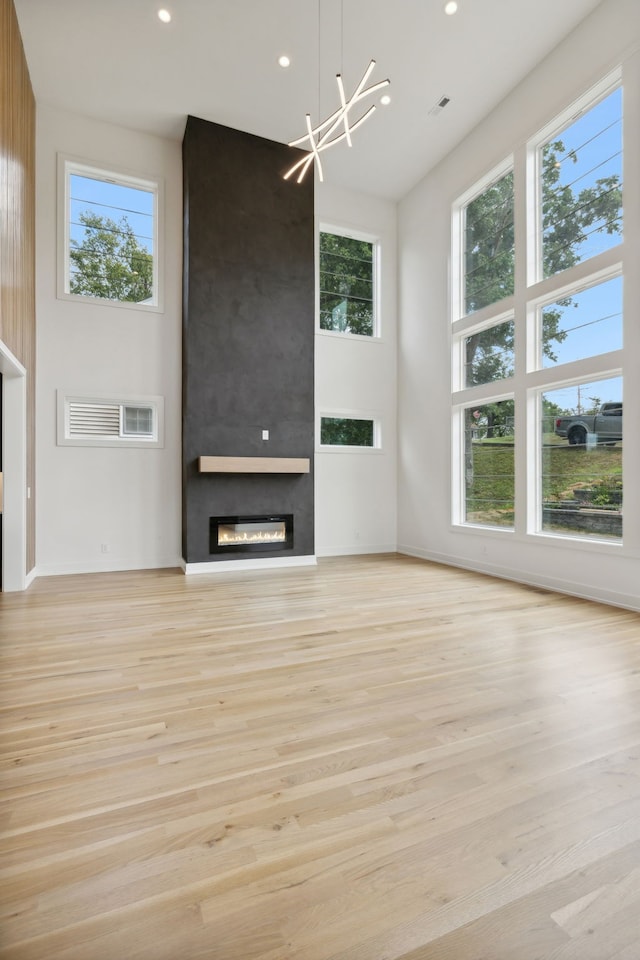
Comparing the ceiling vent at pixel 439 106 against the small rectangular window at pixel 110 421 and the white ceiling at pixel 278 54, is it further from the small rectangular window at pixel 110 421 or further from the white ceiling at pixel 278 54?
the small rectangular window at pixel 110 421

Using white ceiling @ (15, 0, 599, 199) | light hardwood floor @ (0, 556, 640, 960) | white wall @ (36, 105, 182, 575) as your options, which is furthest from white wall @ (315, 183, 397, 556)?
light hardwood floor @ (0, 556, 640, 960)

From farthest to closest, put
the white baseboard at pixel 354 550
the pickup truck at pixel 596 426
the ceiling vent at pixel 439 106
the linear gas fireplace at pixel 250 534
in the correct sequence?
the white baseboard at pixel 354 550 → the linear gas fireplace at pixel 250 534 → the ceiling vent at pixel 439 106 → the pickup truck at pixel 596 426

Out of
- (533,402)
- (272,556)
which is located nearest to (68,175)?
(272,556)

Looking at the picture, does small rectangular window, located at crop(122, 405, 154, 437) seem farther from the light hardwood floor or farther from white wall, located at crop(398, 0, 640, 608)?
white wall, located at crop(398, 0, 640, 608)

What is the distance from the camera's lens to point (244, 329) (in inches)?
237

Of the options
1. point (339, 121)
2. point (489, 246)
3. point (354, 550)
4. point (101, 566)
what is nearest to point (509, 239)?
point (489, 246)

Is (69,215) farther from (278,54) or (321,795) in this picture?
(321,795)

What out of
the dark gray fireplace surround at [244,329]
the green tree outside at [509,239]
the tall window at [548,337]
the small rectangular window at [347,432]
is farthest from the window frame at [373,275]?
the green tree outside at [509,239]

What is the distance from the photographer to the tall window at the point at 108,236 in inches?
229

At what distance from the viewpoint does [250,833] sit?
144 cm

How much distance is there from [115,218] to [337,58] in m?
3.16

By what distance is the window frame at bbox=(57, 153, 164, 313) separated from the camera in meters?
5.66

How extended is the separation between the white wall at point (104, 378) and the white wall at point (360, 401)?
208cm

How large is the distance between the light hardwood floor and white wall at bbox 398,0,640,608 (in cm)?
133
